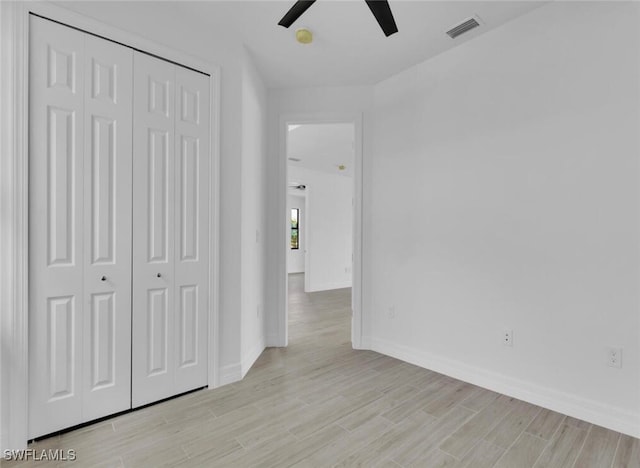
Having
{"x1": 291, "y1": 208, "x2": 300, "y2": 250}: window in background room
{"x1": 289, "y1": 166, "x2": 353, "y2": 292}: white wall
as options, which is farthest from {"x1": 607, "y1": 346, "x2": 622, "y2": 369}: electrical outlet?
{"x1": 291, "y1": 208, "x2": 300, "y2": 250}: window in background room

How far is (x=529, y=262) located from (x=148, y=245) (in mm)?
2587

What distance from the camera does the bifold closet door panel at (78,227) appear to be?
1.76m

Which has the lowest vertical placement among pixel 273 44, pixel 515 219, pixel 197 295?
pixel 197 295

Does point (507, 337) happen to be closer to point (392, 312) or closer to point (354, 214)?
point (392, 312)

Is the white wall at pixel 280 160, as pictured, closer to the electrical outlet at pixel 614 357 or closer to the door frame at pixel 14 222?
Answer: the door frame at pixel 14 222

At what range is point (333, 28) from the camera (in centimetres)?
247

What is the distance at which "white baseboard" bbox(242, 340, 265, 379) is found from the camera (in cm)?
268

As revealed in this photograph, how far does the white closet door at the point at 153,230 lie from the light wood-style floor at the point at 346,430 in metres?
0.27

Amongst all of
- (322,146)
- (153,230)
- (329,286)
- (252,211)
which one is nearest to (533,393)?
(252,211)

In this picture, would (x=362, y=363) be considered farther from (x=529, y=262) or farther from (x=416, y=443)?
(x=529, y=262)

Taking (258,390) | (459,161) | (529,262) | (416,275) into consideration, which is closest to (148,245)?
(258,390)

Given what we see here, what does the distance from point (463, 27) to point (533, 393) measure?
8.71 ft

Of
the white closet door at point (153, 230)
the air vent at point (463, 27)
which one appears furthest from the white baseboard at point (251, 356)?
the air vent at point (463, 27)

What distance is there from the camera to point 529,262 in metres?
2.28
